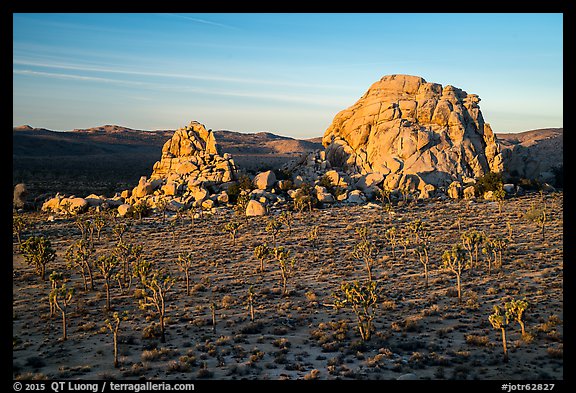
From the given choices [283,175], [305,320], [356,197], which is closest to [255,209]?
[356,197]

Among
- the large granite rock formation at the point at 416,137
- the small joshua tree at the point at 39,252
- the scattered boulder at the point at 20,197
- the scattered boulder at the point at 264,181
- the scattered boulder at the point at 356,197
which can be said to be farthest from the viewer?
the large granite rock formation at the point at 416,137

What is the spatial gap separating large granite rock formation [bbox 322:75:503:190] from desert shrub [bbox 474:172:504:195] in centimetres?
503

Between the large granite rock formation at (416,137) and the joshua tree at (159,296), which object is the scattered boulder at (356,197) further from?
the joshua tree at (159,296)

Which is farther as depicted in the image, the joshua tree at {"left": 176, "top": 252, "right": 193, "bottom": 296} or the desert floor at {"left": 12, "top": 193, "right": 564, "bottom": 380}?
the joshua tree at {"left": 176, "top": 252, "right": 193, "bottom": 296}

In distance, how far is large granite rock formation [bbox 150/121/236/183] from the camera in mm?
75062

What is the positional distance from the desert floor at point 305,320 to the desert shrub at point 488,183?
891 inches

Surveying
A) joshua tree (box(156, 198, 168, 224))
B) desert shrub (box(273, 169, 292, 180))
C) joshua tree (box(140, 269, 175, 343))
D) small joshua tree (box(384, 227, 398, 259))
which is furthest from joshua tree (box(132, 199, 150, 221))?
small joshua tree (box(384, 227, 398, 259))

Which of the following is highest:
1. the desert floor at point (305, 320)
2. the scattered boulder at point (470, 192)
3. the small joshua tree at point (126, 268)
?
the scattered boulder at point (470, 192)

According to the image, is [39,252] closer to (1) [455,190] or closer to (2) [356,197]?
(2) [356,197]

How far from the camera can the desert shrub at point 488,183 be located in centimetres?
6844

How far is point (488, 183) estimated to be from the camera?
2719 inches

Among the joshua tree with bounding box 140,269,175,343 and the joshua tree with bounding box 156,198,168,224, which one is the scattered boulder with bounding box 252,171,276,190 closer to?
the joshua tree with bounding box 156,198,168,224

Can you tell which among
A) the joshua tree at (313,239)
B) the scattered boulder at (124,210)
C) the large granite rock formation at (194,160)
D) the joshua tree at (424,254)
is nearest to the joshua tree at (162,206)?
the scattered boulder at (124,210)

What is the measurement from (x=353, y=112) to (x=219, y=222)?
45.9 m
